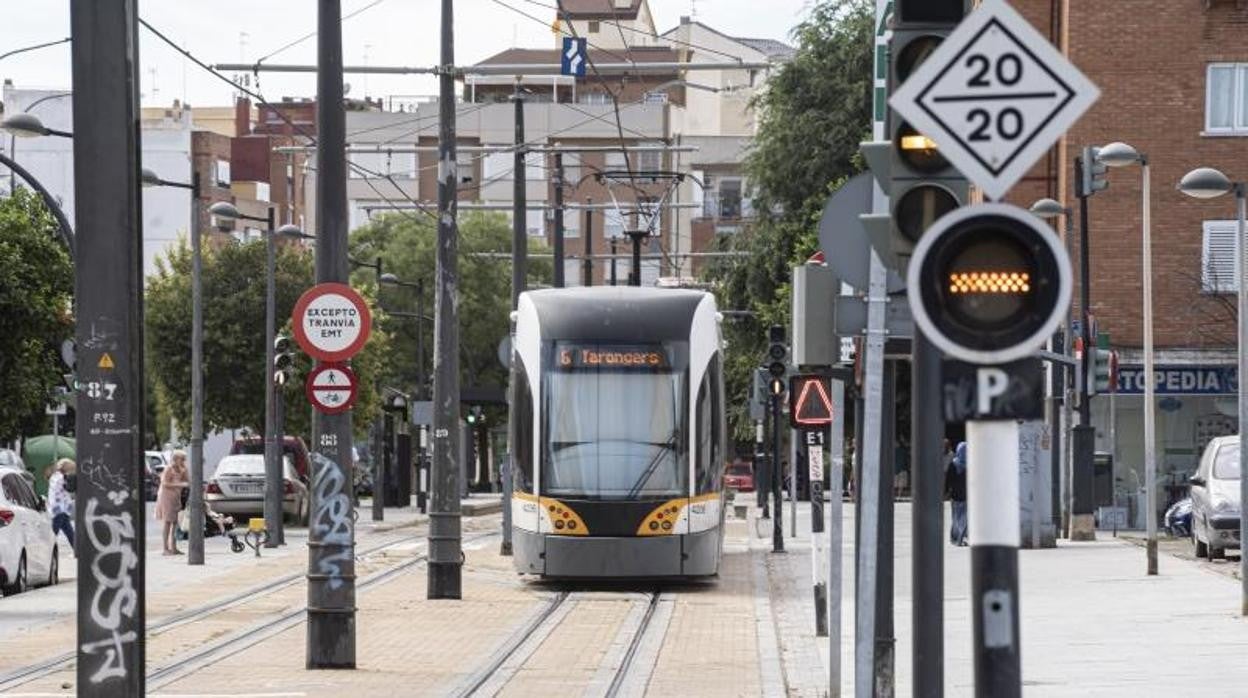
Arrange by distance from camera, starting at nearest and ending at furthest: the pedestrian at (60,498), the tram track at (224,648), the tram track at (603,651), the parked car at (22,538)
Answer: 1. the tram track at (603,651)
2. the tram track at (224,648)
3. the parked car at (22,538)
4. the pedestrian at (60,498)

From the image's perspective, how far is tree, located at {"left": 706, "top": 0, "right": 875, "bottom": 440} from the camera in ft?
227

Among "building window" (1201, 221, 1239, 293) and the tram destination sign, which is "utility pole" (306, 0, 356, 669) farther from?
"building window" (1201, 221, 1239, 293)

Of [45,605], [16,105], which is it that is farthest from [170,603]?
[16,105]

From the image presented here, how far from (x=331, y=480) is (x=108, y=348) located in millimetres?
6746

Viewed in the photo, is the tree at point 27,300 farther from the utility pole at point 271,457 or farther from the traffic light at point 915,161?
the traffic light at point 915,161

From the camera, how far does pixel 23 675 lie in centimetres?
1980

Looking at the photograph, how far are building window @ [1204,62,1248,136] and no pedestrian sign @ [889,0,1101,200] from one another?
149ft

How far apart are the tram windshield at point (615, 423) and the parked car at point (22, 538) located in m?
5.99

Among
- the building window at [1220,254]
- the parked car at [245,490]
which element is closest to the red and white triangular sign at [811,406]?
the parked car at [245,490]

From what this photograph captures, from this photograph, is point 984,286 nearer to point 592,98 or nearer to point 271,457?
point 271,457

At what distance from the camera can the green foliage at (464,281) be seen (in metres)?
95.4

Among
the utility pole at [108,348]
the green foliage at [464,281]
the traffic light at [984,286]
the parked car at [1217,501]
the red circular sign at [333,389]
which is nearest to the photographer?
the traffic light at [984,286]

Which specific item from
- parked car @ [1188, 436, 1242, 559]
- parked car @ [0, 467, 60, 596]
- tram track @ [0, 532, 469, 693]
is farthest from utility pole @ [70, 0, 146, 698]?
parked car @ [1188, 436, 1242, 559]

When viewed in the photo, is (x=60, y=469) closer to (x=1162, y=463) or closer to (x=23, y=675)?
(x=23, y=675)
